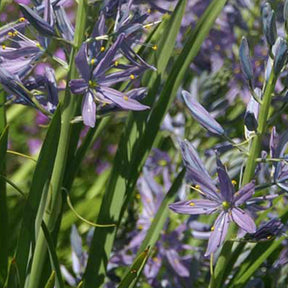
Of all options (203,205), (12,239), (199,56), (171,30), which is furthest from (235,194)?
(12,239)

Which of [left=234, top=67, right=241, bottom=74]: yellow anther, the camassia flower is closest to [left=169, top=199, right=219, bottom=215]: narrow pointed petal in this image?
the camassia flower

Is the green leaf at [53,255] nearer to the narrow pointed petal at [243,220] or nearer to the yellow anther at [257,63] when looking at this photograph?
the narrow pointed petal at [243,220]

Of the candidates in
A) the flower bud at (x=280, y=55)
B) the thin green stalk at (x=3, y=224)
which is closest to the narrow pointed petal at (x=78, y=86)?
the thin green stalk at (x=3, y=224)

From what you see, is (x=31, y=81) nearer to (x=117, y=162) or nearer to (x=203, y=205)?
(x=117, y=162)

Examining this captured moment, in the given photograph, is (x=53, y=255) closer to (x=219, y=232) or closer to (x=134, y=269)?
(x=134, y=269)

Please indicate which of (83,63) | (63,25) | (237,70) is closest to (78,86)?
(83,63)

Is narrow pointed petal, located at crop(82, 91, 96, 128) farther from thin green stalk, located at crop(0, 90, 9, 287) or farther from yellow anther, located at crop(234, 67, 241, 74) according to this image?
yellow anther, located at crop(234, 67, 241, 74)
